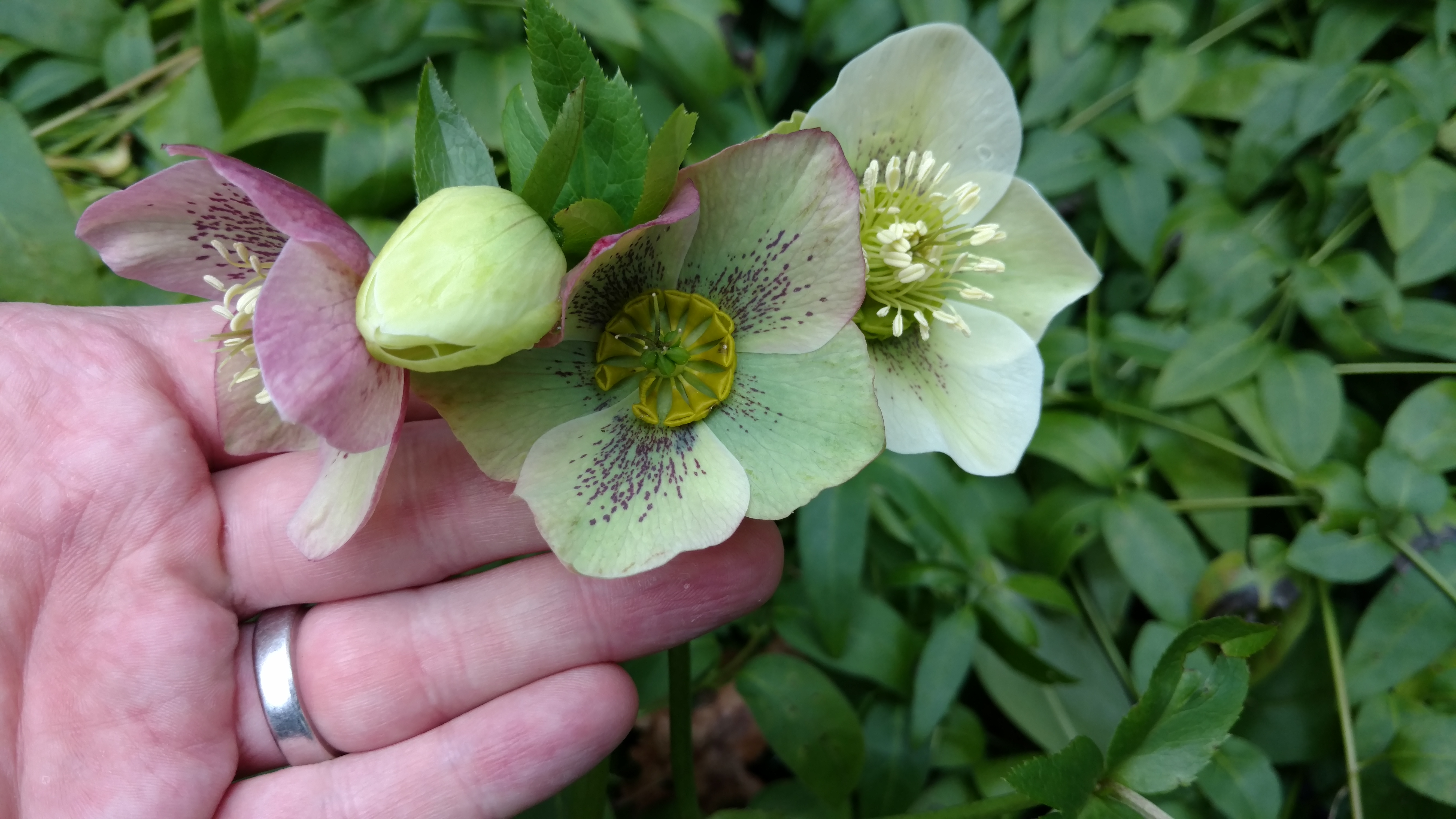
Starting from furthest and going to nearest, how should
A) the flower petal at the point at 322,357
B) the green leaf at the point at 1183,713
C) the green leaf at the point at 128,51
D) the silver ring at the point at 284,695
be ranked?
the green leaf at the point at 128,51 < the silver ring at the point at 284,695 < the green leaf at the point at 1183,713 < the flower petal at the point at 322,357

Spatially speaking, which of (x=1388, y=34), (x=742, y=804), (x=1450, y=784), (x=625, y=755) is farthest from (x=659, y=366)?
(x=1388, y=34)

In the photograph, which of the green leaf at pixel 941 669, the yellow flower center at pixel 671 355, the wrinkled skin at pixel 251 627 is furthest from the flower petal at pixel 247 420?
the green leaf at pixel 941 669

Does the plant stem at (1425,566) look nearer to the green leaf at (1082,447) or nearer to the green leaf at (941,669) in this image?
the green leaf at (1082,447)

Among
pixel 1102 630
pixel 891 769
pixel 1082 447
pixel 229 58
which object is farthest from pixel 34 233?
pixel 1102 630

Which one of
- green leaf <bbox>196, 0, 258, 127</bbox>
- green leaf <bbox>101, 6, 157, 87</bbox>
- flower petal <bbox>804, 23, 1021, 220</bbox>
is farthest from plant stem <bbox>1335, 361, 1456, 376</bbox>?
green leaf <bbox>101, 6, 157, 87</bbox>

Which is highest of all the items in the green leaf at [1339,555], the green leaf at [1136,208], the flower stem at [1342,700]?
the green leaf at [1136,208]

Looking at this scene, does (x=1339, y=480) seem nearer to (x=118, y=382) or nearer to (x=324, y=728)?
(x=324, y=728)

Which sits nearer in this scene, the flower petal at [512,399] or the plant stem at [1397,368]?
the flower petal at [512,399]
